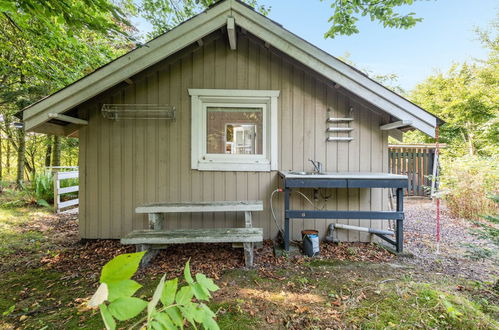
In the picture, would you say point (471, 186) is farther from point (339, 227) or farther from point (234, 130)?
point (234, 130)

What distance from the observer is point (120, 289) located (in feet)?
1.47

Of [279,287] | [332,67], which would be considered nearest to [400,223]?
[279,287]

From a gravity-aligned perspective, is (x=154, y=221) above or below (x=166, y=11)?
below

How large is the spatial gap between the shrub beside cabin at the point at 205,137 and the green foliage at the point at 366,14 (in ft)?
4.75

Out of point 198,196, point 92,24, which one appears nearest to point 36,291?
→ point 198,196

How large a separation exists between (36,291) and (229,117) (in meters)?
2.97

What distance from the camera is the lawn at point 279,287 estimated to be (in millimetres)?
1609

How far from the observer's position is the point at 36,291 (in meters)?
2.05

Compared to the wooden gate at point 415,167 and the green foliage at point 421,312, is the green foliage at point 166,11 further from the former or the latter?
the wooden gate at point 415,167

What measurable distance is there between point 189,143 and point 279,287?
2258 mm

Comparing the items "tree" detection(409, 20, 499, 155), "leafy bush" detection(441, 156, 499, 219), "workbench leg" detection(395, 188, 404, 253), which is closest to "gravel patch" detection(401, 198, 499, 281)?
"workbench leg" detection(395, 188, 404, 253)

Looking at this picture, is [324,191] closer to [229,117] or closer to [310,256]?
[310,256]

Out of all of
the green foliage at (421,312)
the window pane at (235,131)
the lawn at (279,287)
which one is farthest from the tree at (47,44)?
the green foliage at (421,312)

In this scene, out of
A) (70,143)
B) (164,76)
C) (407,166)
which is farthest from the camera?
(70,143)
